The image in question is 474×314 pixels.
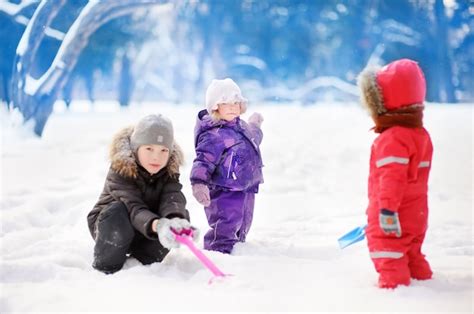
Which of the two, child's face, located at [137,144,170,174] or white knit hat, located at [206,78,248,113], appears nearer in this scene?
child's face, located at [137,144,170,174]

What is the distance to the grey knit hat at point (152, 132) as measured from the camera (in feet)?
4.78

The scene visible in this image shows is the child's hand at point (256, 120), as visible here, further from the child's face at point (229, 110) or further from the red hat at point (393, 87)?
the red hat at point (393, 87)

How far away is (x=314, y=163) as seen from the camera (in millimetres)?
3271

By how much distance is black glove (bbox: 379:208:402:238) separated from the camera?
113cm

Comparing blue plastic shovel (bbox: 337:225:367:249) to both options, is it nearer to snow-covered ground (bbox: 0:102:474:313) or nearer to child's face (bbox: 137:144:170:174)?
snow-covered ground (bbox: 0:102:474:313)

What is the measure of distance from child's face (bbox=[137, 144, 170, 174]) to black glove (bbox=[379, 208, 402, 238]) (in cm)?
60

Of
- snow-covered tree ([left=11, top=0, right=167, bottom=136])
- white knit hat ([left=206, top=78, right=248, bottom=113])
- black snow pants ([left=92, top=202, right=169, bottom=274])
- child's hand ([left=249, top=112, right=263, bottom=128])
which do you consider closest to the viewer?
black snow pants ([left=92, top=202, right=169, bottom=274])

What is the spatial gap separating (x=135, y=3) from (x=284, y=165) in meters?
1.23

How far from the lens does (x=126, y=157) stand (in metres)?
1.45

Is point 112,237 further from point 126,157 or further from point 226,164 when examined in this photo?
point 226,164

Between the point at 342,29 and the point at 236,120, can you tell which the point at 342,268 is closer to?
the point at 236,120

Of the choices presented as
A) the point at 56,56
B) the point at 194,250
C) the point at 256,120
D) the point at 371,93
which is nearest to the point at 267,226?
the point at 256,120

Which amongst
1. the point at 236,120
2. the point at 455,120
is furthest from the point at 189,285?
the point at 455,120

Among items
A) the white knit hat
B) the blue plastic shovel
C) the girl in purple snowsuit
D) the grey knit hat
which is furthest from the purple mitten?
the blue plastic shovel
